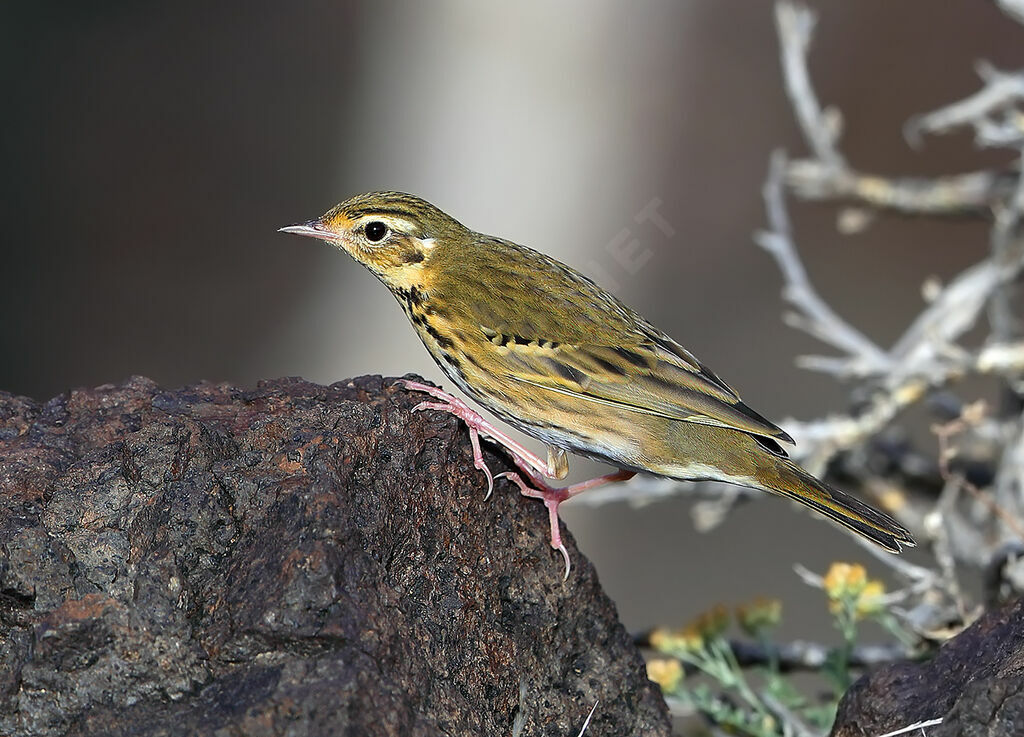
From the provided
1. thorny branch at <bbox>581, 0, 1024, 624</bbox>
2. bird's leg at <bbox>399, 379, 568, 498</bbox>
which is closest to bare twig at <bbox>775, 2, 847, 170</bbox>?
thorny branch at <bbox>581, 0, 1024, 624</bbox>

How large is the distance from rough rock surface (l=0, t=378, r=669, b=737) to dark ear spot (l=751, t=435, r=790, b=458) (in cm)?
92

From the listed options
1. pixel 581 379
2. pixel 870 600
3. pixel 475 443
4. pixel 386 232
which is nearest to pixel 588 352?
pixel 581 379

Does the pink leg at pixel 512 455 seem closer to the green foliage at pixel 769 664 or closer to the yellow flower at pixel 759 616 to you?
the green foliage at pixel 769 664

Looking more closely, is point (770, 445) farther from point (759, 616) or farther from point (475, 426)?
point (475, 426)

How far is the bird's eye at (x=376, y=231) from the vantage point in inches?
204

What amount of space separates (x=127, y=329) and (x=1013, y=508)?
10331 mm

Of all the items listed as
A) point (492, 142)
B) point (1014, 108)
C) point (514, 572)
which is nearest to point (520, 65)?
point (492, 142)

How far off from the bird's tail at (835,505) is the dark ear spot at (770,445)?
61mm

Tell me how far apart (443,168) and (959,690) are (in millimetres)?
12525

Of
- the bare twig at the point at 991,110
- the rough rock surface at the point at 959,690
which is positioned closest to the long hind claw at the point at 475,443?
the rough rock surface at the point at 959,690

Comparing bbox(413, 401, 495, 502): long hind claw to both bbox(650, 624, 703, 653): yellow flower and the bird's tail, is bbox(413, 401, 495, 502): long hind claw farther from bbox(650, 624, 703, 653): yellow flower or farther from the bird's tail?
bbox(650, 624, 703, 653): yellow flower

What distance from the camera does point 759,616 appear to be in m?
5.13

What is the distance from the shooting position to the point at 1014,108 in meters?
6.39

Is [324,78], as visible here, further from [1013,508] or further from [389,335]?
[1013,508]
